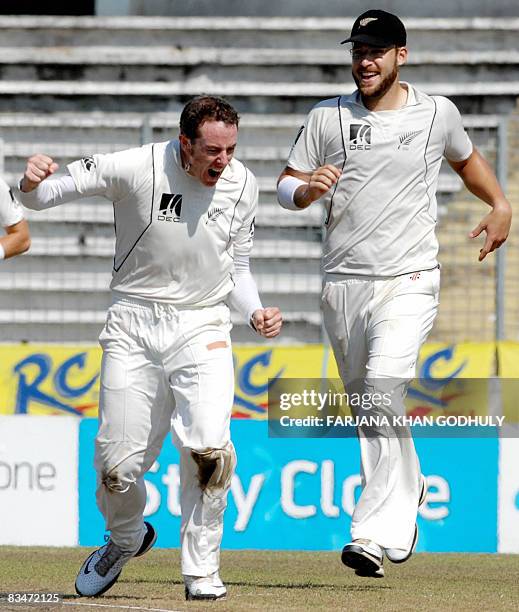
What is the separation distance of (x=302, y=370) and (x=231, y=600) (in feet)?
18.8

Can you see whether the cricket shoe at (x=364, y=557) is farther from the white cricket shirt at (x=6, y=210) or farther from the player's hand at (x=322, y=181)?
the white cricket shirt at (x=6, y=210)

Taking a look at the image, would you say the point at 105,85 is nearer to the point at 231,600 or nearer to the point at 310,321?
the point at 310,321

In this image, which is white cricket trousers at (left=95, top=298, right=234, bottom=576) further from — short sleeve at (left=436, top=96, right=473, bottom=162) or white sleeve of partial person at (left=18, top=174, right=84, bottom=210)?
short sleeve at (left=436, top=96, right=473, bottom=162)

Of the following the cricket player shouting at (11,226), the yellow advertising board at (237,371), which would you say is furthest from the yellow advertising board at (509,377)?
the cricket player shouting at (11,226)

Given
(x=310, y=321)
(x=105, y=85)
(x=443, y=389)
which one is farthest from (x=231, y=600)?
(x=105, y=85)

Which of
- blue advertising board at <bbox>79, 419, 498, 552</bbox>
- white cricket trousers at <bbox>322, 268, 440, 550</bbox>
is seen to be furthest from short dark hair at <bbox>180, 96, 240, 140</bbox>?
blue advertising board at <bbox>79, 419, 498, 552</bbox>

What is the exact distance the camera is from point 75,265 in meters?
14.8

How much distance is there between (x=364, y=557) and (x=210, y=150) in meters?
2.06

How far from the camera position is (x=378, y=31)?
7742mm

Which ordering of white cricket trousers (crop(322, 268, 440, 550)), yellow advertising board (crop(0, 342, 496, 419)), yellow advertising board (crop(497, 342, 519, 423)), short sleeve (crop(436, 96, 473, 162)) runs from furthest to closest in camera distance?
1. yellow advertising board (crop(0, 342, 496, 419))
2. yellow advertising board (crop(497, 342, 519, 423))
3. short sleeve (crop(436, 96, 473, 162))
4. white cricket trousers (crop(322, 268, 440, 550))

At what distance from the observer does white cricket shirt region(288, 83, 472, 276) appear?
7.77 meters

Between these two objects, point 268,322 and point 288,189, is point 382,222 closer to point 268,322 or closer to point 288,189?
point 288,189

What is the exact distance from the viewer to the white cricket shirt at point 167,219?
725 centimetres

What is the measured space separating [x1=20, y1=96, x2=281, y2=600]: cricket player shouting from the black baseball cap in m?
0.89
